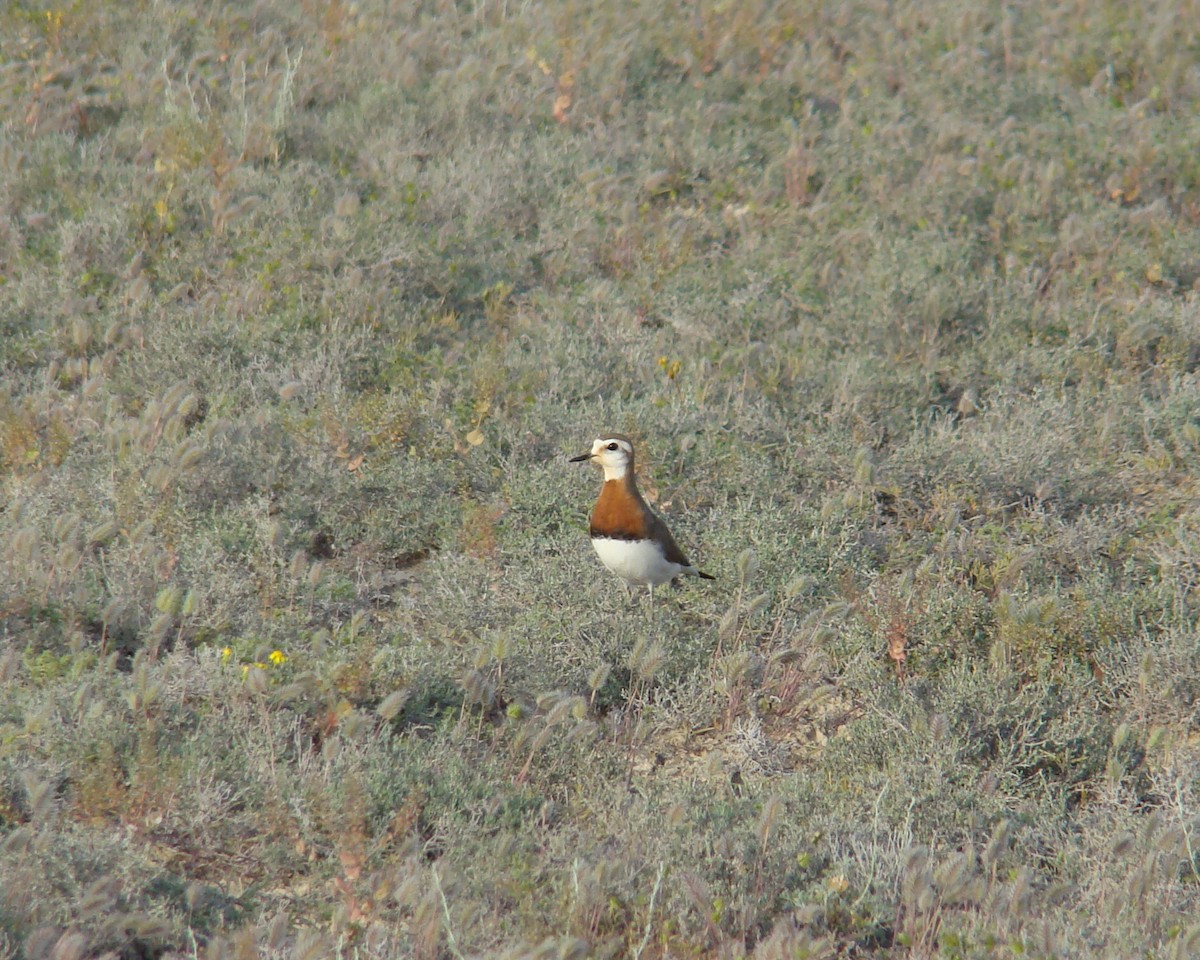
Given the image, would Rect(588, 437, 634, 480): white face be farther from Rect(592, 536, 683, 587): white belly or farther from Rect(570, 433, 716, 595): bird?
Rect(592, 536, 683, 587): white belly

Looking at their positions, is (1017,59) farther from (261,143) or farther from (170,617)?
(170,617)

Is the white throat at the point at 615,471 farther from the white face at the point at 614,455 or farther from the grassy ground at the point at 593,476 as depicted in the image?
the grassy ground at the point at 593,476

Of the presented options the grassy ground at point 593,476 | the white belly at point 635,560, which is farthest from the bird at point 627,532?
the grassy ground at point 593,476

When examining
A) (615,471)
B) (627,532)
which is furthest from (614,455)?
(627,532)

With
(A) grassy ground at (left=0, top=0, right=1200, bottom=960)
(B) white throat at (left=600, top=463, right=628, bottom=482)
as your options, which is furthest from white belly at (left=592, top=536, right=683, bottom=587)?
(B) white throat at (left=600, top=463, right=628, bottom=482)

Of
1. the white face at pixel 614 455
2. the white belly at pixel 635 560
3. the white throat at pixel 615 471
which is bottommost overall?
the white belly at pixel 635 560

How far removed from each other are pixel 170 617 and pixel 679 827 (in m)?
2.03

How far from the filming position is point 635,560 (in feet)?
17.2

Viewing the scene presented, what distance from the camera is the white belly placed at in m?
5.25

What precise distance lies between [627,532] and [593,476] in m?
0.95

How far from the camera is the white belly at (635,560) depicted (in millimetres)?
5254

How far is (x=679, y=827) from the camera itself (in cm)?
400

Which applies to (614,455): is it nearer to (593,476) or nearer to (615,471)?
(615,471)

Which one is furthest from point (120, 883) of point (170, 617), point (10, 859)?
point (170, 617)
